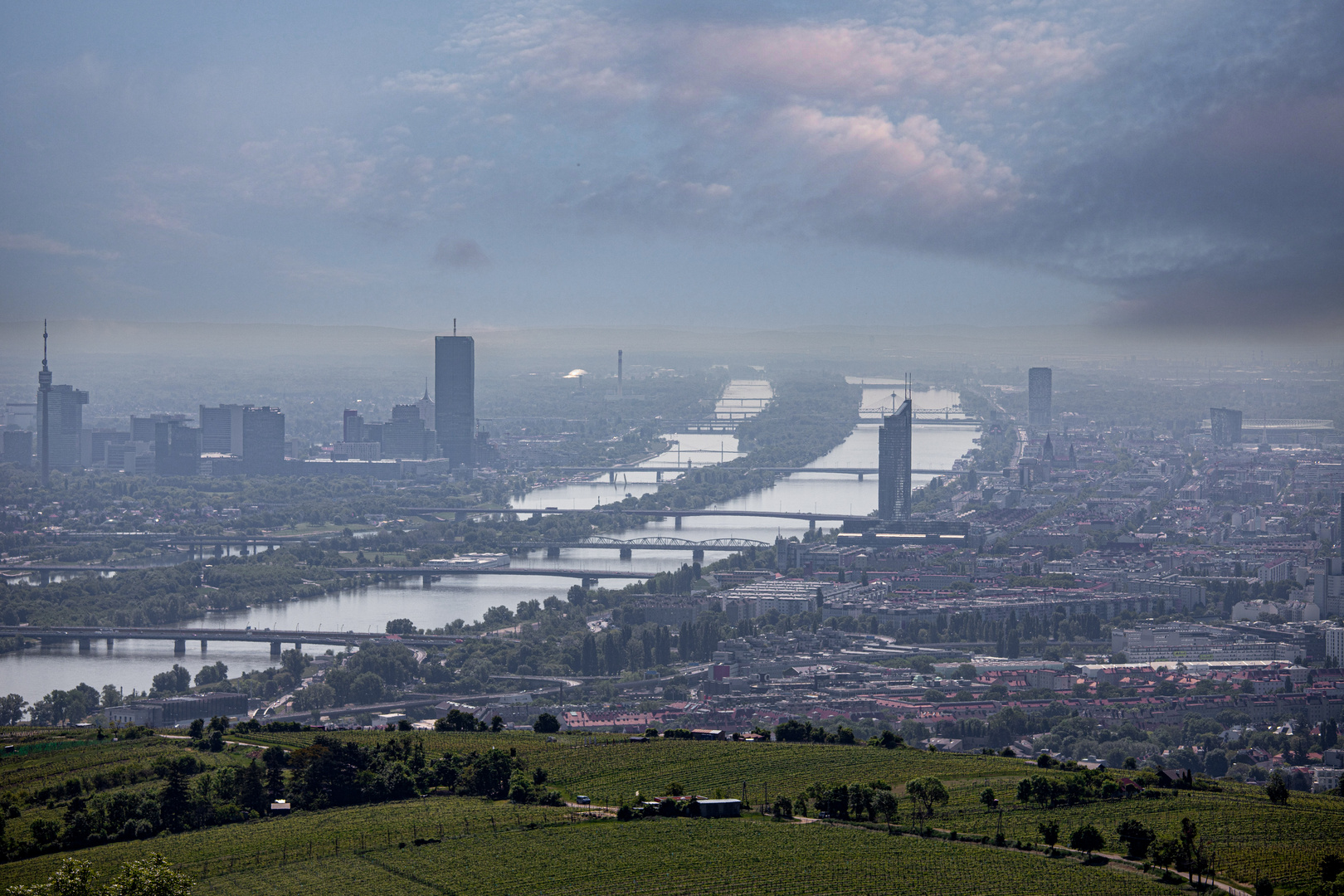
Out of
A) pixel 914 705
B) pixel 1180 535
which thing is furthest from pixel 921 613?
pixel 1180 535

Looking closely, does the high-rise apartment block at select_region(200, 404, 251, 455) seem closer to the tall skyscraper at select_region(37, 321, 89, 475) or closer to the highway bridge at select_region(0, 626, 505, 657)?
the tall skyscraper at select_region(37, 321, 89, 475)

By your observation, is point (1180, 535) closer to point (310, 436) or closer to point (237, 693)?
point (237, 693)

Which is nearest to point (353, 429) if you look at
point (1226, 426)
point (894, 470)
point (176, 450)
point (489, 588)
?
point (176, 450)

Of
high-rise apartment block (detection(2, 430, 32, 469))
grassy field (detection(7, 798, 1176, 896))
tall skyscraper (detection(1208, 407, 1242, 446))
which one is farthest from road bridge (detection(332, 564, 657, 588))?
tall skyscraper (detection(1208, 407, 1242, 446))

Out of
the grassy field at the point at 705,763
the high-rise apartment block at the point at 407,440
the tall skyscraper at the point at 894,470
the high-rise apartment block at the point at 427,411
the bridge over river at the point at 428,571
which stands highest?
the high-rise apartment block at the point at 427,411

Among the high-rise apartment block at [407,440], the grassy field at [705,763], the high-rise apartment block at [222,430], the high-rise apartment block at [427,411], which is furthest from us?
the high-rise apartment block at [427,411]

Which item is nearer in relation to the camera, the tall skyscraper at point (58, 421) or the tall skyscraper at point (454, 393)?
the tall skyscraper at point (58, 421)

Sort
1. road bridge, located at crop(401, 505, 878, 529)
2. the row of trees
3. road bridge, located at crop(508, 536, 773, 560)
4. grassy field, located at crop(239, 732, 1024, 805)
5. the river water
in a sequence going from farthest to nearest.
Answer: road bridge, located at crop(401, 505, 878, 529) → road bridge, located at crop(508, 536, 773, 560) → the river water → the row of trees → grassy field, located at crop(239, 732, 1024, 805)

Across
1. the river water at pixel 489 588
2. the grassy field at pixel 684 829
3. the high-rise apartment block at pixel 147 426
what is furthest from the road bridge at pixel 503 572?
the high-rise apartment block at pixel 147 426

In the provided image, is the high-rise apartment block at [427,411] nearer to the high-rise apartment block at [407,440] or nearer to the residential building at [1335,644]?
the high-rise apartment block at [407,440]
